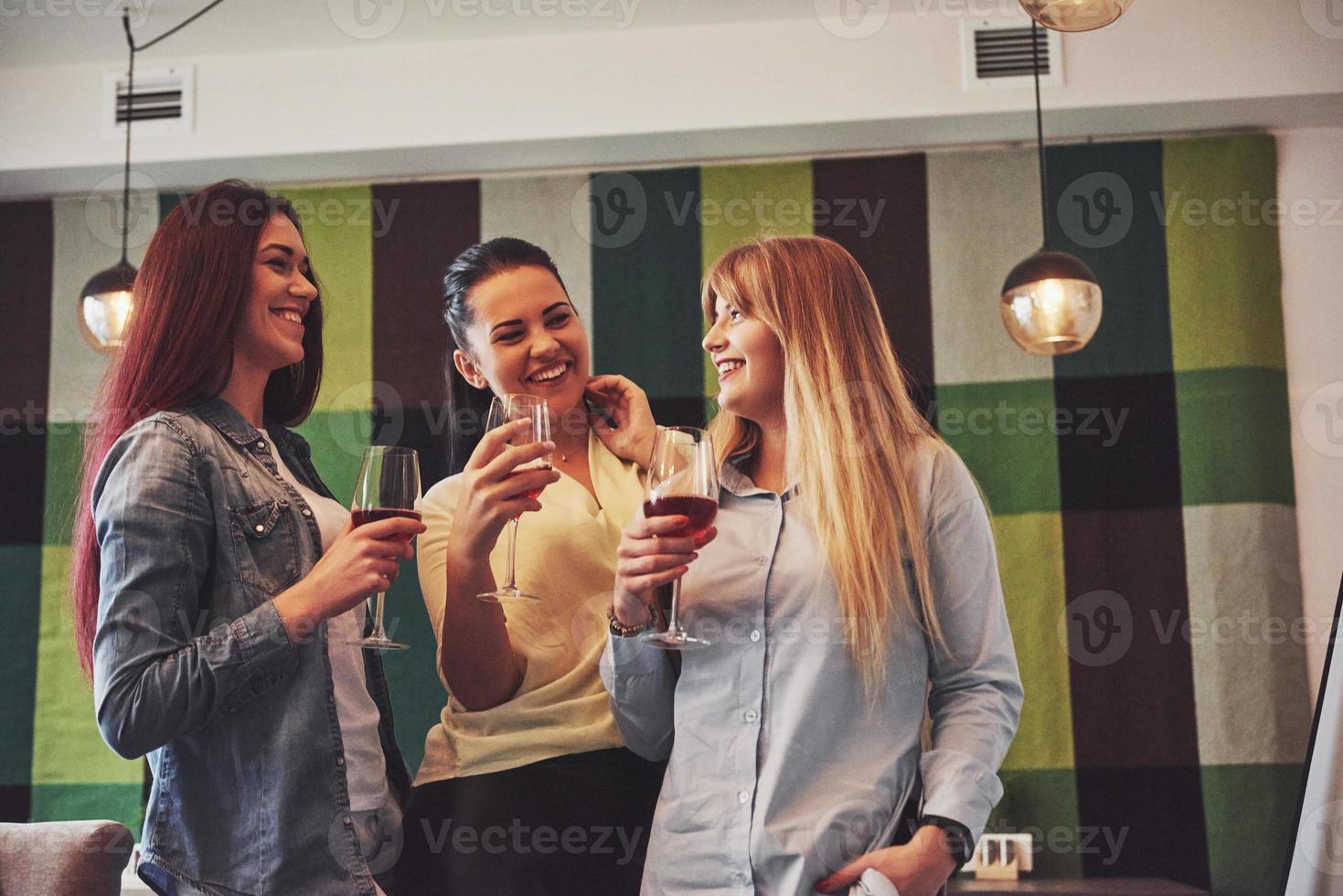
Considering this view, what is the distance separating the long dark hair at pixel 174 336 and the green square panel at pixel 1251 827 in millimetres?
3238

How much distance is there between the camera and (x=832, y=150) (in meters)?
4.11

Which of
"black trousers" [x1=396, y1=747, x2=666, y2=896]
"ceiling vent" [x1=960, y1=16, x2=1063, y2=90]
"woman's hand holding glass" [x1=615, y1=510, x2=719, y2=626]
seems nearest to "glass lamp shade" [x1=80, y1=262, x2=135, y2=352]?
"black trousers" [x1=396, y1=747, x2=666, y2=896]

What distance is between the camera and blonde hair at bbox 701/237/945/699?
65.5 inches

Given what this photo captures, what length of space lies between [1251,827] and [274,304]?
10.8 feet

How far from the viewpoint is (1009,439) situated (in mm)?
3898

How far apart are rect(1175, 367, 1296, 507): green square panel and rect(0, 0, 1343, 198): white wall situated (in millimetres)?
834

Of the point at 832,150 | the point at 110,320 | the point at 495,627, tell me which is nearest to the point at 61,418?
the point at 110,320

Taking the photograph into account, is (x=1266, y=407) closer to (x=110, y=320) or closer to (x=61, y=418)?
(x=110, y=320)

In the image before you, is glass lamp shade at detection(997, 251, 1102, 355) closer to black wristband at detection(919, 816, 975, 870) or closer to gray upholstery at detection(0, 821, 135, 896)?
black wristband at detection(919, 816, 975, 870)

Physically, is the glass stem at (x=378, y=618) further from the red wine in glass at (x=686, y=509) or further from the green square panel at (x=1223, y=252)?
the green square panel at (x=1223, y=252)

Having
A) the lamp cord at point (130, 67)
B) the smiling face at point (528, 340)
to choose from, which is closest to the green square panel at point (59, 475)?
the lamp cord at point (130, 67)

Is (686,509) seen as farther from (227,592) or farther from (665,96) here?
(665,96)

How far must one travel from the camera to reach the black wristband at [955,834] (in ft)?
5.16

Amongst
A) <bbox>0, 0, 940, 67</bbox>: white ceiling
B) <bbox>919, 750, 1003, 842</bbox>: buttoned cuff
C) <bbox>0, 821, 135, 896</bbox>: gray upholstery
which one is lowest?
<bbox>0, 821, 135, 896</bbox>: gray upholstery
